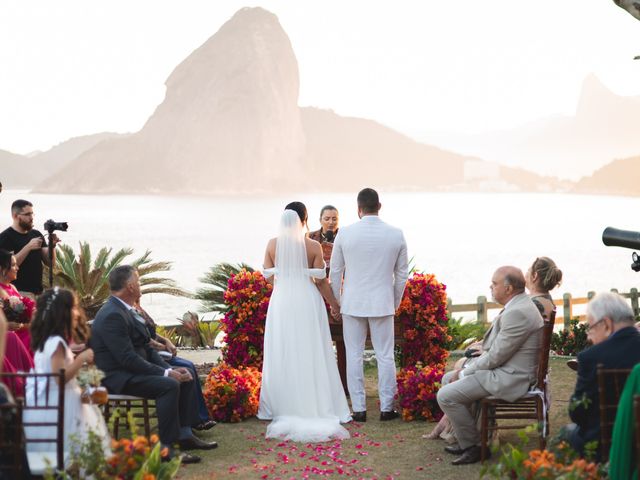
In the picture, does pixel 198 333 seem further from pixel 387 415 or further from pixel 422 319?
pixel 387 415

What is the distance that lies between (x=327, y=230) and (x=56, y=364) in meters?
5.19

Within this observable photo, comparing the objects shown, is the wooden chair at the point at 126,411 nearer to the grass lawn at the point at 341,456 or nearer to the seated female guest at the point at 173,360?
the seated female guest at the point at 173,360

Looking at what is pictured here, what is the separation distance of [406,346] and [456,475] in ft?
9.62

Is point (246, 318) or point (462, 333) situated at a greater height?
point (246, 318)

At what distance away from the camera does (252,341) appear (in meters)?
9.20

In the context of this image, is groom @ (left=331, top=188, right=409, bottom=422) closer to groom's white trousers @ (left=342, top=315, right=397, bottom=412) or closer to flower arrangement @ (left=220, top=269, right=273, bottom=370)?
groom's white trousers @ (left=342, top=315, right=397, bottom=412)

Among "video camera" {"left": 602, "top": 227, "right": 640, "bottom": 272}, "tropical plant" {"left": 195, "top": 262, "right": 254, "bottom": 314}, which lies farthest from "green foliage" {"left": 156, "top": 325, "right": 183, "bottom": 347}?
"video camera" {"left": 602, "top": 227, "right": 640, "bottom": 272}

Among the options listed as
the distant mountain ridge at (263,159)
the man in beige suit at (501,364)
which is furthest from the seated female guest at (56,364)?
the distant mountain ridge at (263,159)

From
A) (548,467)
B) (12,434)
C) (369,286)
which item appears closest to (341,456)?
(369,286)

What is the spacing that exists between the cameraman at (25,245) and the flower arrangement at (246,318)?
6.20 ft

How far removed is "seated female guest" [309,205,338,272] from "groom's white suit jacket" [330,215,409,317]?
191 cm

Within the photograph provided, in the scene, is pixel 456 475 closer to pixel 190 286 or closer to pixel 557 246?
pixel 190 286

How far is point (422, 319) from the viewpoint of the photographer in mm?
9273

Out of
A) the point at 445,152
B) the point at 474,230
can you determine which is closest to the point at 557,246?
the point at 474,230
